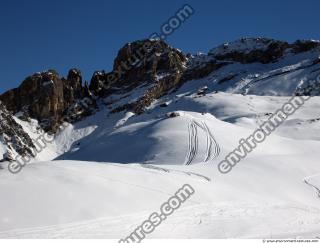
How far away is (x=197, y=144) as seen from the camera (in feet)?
125

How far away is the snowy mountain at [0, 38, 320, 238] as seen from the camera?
51.1 ft

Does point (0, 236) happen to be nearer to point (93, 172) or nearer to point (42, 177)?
point (42, 177)

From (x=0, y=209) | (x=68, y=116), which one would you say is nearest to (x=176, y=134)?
(x=0, y=209)

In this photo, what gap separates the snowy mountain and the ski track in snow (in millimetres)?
154

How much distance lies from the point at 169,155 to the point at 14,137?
50.8 metres

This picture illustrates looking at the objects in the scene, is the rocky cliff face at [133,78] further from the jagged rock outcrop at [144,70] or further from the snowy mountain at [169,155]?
the snowy mountain at [169,155]

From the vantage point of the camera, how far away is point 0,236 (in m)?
13.4

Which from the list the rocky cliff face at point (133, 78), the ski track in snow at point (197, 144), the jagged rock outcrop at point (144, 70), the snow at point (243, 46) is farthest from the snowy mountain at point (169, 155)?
the snow at point (243, 46)

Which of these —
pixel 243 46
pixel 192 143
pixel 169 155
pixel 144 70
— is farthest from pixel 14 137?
pixel 243 46

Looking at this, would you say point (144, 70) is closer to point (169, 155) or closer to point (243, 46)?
point (243, 46)

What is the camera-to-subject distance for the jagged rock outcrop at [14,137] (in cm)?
7694

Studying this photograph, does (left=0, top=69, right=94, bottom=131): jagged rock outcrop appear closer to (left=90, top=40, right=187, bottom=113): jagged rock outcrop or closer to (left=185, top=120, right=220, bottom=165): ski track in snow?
(left=90, top=40, right=187, bottom=113): jagged rock outcrop

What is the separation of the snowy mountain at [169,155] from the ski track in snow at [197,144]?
15 centimetres

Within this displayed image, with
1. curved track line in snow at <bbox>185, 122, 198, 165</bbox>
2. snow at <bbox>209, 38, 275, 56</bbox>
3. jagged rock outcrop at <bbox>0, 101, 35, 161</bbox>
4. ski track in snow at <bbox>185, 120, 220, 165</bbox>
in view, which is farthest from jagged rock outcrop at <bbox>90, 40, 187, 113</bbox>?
curved track line in snow at <bbox>185, 122, 198, 165</bbox>
